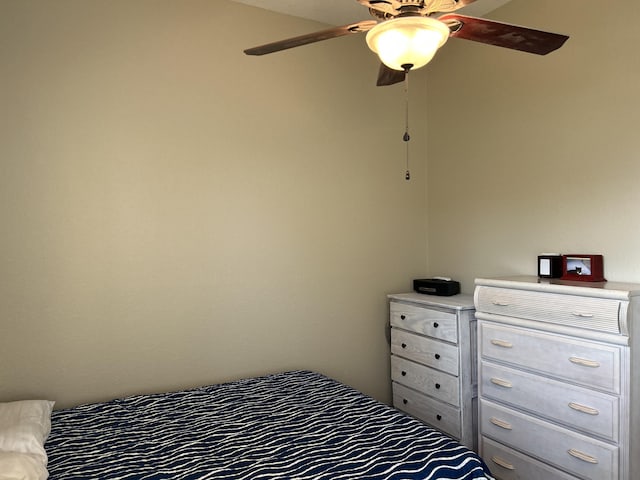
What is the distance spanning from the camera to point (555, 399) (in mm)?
2270

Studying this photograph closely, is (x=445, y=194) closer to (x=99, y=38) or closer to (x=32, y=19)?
(x=99, y=38)

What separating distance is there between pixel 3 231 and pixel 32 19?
1074 millimetres

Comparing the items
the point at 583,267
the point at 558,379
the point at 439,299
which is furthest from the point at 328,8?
the point at 558,379

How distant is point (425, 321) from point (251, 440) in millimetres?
1462

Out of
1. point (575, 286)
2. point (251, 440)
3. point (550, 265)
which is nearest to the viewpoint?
point (251, 440)

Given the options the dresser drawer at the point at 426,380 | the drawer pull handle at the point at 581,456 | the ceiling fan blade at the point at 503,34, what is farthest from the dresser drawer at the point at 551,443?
the ceiling fan blade at the point at 503,34

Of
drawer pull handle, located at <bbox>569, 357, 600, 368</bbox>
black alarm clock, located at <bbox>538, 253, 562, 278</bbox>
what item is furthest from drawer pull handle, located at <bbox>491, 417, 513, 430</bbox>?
black alarm clock, located at <bbox>538, 253, 562, 278</bbox>

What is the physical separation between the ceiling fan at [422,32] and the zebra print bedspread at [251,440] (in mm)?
1365

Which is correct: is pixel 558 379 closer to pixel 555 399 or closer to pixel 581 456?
pixel 555 399

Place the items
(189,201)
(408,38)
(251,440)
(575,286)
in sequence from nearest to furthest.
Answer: (408,38) → (251,440) → (575,286) → (189,201)

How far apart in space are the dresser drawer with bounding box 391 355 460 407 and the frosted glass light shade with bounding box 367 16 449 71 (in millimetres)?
1947

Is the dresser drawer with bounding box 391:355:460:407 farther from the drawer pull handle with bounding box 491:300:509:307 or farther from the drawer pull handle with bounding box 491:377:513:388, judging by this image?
the drawer pull handle with bounding box 491:300:509:307

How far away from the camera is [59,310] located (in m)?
2.54

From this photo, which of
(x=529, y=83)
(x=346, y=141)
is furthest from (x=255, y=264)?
(x=529, y=83)
